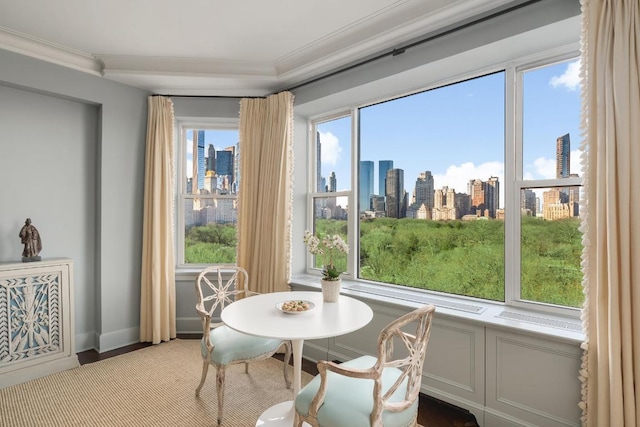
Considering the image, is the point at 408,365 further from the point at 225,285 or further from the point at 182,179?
the point at 182,179

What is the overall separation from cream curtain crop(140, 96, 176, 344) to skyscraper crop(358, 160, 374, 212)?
2.03 meters

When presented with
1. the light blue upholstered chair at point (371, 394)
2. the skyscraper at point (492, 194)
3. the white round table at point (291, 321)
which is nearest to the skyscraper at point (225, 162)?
the white round table at point (291, 321)

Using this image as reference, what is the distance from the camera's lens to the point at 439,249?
2855 millimetres

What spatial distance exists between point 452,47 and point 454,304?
73.4 inches

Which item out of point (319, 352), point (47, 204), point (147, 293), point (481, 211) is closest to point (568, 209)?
point (481, 211)

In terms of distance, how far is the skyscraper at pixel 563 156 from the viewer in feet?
7.29

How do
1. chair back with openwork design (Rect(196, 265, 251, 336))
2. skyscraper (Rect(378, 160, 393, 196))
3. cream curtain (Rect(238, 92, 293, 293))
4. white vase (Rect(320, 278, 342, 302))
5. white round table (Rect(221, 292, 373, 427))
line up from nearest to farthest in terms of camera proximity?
white round table (Rect(221, 292, 373, 427))
white vase (Rect(320, 278, 342, 302))
chair back with openwork design (Rect(196, 265, 251, 336))
skyscraper (Rect(378, 160, 393, 196))
cream curtain (Rect(238, 92, 293, 293))

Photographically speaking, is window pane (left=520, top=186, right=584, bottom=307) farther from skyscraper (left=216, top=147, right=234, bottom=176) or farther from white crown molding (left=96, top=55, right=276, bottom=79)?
skyscraper (left=216, top=147, right=234, bottom=176)

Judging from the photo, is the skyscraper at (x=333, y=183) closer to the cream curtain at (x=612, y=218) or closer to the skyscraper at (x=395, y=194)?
the skyscraper at (x=395, y=194)

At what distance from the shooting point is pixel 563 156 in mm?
2236

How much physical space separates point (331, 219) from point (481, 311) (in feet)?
5.72

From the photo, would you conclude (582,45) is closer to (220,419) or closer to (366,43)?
(366,43)

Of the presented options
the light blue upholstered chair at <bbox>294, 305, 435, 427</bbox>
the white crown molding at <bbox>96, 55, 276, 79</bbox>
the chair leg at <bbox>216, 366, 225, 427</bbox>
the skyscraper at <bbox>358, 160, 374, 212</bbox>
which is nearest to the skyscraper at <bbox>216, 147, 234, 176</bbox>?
the white crown molding at <bbox>96, 55, 276, 79</bbox>

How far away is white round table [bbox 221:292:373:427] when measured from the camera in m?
1.76
